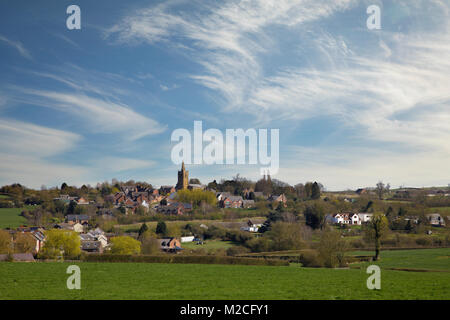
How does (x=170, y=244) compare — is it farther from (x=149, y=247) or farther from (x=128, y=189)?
(x=128, y=189)

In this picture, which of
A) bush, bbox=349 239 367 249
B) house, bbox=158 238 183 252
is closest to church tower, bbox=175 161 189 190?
house, bbox=158 238 183 252

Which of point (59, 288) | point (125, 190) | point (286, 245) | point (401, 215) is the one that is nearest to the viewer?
point (59, 288)

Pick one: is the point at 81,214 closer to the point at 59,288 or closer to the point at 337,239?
the point at 337,239

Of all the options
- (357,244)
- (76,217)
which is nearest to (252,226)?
(357,244)

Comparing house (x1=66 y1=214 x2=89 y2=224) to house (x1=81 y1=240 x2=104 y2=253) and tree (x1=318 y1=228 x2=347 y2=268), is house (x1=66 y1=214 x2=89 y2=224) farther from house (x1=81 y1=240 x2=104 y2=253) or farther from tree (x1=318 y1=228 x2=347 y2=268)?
tree (x1=318 y1=228 x2=347 y2=268)

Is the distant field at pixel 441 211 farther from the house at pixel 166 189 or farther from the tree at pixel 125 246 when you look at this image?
the house at pixel 166 189
